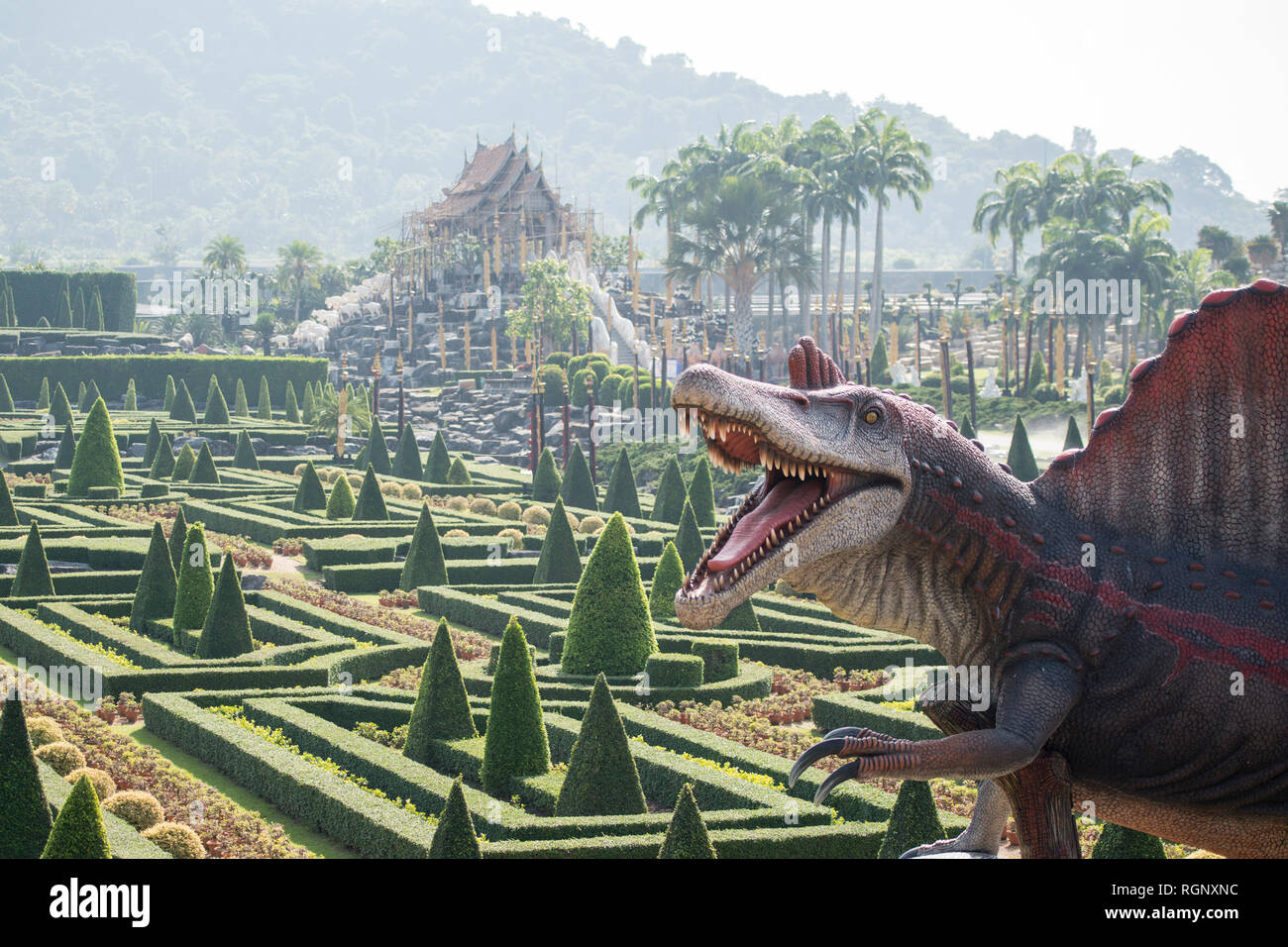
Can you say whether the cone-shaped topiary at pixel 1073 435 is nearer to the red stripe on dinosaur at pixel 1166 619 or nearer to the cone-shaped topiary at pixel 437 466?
the cone-shaped topiary at pixel 437 466

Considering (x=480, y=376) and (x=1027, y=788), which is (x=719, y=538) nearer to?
(x=1027, y=788)

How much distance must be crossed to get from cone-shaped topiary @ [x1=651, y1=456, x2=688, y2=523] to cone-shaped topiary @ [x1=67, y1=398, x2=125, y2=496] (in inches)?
494

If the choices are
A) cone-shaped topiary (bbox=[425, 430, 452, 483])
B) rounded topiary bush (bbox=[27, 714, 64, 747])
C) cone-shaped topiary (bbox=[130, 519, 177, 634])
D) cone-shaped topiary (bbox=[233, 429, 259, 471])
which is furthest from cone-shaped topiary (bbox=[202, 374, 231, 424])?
rounded topiary bush (bbox=[27, 714, 64, 747])

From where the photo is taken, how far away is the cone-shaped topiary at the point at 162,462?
40000 millimetres

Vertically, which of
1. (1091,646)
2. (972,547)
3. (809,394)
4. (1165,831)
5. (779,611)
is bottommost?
(779,611)

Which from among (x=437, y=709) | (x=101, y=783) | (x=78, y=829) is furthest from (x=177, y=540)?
(x=78, y=829)

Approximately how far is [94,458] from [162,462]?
4.44m

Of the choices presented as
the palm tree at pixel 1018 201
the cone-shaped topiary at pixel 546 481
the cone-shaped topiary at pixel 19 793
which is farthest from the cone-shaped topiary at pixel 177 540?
the palm tree at pixel 1018 201

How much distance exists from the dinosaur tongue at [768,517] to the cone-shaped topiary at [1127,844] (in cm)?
435

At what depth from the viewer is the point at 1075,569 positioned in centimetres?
628

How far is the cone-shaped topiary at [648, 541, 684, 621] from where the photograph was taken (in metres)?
22.8

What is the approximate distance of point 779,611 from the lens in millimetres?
23672

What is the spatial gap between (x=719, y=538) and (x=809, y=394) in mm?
695
